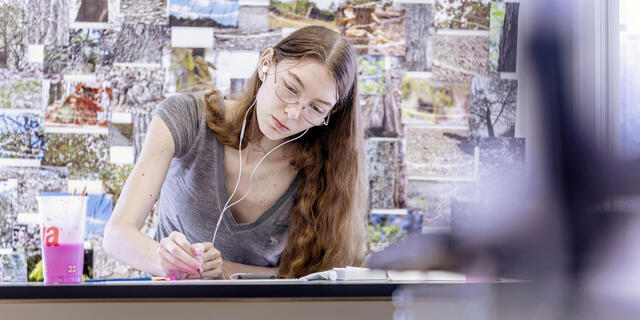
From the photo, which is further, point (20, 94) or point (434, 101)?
point (434, 101)

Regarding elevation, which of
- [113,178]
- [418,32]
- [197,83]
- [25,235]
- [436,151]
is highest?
[418,32]

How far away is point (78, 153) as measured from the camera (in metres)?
2.25

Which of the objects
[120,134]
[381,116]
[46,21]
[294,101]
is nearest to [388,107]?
[381,116]

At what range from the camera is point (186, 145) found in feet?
4.47

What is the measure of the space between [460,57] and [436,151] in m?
0.40

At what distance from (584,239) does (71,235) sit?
2.86ft

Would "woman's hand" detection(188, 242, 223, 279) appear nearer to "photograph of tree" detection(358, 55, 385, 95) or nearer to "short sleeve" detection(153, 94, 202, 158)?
"short sleeve" detection(153, 94, 202, 158)

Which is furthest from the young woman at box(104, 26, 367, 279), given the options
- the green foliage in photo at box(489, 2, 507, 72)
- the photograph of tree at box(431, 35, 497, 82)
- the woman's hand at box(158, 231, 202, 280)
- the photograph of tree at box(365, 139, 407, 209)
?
the green foliage in photo at box(489, 2, 507, 72)

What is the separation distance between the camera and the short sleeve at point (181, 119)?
4.28ft

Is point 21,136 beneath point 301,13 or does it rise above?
beneath

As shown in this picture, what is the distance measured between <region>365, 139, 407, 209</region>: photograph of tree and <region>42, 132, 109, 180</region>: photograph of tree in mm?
1014

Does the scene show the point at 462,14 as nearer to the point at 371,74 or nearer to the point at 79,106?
the point at 371,74

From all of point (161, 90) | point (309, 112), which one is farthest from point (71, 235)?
point (161, 90)

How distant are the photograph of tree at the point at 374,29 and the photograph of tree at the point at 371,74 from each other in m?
0.03
